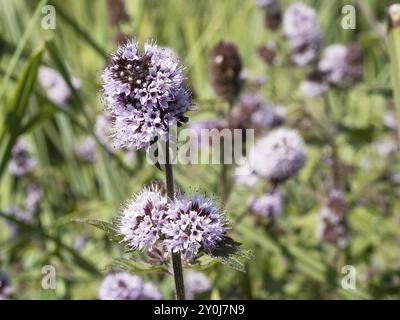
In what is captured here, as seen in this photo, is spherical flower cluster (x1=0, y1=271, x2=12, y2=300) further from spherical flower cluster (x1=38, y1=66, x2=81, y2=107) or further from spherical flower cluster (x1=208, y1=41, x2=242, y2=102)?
spherical flower cluster (x1=38, y1=66, x2=81, y2=107)

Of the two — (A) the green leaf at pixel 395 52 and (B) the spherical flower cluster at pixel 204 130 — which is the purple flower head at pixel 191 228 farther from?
(B) the spherical flower cluster at pixel 204 130

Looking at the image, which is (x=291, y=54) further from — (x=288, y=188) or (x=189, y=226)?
(x=189, y=226)

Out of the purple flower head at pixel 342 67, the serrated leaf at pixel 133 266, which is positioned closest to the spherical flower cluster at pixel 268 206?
the purple flower head at pixel 342 67

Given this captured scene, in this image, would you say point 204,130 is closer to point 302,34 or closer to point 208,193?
point 208,193

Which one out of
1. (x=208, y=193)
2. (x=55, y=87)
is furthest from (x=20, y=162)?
(x=208, y=193)

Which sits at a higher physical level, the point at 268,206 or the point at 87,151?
the point at 87,151

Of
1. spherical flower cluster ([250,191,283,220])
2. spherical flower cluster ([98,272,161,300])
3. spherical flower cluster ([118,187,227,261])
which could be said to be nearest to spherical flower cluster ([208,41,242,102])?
spherical flower cluster ([250,191,283,220])

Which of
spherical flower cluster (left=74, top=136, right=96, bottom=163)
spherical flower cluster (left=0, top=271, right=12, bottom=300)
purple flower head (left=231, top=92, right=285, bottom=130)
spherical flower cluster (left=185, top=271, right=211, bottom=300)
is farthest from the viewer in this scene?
spherical flower cluster (left=74, top=136, right=96, bottom=163)
